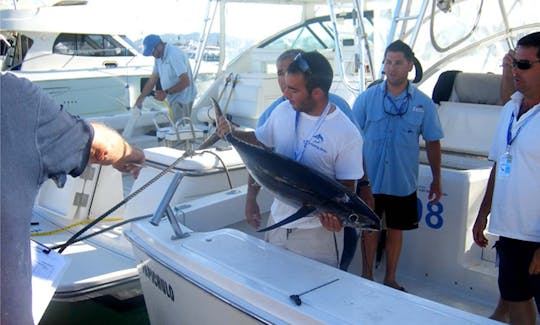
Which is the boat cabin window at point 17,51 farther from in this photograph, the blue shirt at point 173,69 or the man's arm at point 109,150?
the man's arm at point 109,150

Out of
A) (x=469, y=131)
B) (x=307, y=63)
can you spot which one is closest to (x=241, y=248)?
(x=307, y=63)

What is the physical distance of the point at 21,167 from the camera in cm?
114

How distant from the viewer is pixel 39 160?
118 cm

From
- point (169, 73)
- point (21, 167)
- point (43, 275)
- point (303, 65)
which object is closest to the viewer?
point (21, 167)

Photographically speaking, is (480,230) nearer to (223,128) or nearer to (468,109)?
(223,128)

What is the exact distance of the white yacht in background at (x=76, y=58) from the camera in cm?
913

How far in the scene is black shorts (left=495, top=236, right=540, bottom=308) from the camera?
2.07 m

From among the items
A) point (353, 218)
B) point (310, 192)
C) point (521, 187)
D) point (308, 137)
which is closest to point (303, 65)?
point (308, 137)

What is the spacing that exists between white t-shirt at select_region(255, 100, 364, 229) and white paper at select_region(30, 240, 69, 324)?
911 mm

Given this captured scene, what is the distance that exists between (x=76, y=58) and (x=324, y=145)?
925cm

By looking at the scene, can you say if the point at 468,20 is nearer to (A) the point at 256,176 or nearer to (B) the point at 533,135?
(B) the point at 533,135

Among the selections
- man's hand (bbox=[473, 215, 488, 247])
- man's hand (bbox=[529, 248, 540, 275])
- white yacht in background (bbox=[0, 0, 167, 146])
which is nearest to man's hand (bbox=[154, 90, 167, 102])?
white yacht in background (bbox=[0, 0, 167, 146])

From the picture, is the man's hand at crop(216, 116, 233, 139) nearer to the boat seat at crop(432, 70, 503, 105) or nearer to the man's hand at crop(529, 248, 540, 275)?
the man's hand at crop(529, 248, 540, 275)

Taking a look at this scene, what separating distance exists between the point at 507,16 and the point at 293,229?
3293 mm
